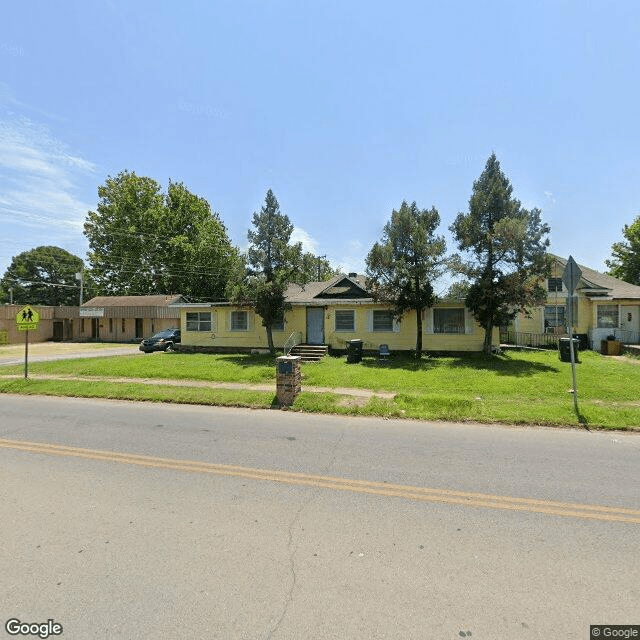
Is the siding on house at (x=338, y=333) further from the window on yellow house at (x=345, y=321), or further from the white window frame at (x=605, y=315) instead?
the white window frame at (x=605, y=315)

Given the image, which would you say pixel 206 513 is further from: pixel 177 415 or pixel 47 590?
pixel 177 415

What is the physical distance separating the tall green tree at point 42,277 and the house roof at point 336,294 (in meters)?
64.2

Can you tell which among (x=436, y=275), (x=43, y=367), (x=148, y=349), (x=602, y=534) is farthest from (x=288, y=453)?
(x=148, y=349)

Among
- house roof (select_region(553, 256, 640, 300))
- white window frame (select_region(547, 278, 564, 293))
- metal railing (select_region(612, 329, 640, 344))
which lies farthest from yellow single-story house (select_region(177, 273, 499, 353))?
metal railing (select_region(612, 329, 640, 344))

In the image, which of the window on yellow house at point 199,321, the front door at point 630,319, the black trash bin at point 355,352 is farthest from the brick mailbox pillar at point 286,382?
the front door at point 630,319

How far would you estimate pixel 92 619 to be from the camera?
260 cm

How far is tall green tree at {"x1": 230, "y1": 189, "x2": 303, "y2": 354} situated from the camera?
1922 centimetres

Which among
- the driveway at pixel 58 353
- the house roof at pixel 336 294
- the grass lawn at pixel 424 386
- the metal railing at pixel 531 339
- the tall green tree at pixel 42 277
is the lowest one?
the driveway at pixel 58 353

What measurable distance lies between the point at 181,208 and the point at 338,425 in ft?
150

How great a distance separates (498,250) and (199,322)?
17074mm

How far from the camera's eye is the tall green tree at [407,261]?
1792cm

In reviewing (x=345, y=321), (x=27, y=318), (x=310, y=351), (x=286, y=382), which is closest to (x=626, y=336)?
(x=345, y=321)

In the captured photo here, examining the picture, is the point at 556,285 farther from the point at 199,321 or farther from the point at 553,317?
the point at 199,321

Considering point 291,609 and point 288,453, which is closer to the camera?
point 291,609
